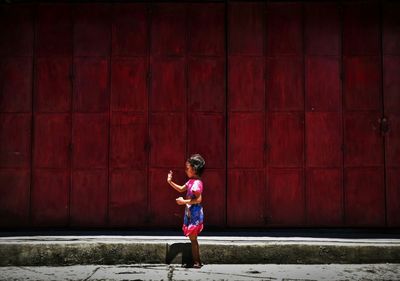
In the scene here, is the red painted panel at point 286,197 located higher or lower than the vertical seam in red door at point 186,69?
lower

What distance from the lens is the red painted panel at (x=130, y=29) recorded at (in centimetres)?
650

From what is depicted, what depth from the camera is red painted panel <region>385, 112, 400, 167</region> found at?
251 inches

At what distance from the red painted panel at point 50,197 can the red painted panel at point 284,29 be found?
12.3 feet

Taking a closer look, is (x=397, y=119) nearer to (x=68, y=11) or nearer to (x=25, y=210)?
(x=68, y=11)

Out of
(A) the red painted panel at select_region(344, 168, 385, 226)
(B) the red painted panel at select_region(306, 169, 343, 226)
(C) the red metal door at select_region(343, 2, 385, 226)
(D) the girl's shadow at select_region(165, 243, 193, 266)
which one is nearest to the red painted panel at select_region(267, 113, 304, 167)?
(B) the red painted panel at select_region(306, 169, 343, 226)

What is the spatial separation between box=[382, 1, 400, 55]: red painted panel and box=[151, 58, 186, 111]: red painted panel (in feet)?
10.3

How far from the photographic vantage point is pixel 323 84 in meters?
6.46

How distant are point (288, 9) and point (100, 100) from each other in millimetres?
3228

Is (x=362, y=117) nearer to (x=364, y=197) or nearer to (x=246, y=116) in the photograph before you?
(x=364, y=197)

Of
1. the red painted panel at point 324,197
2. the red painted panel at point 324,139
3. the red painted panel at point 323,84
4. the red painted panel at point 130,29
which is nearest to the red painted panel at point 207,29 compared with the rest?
the red painted panel at point 130,29

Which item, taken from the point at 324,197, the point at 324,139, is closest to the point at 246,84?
the point at 324,139

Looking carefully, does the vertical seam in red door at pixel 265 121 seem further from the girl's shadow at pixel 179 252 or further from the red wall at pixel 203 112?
the girl's shadow at pixel 179 252

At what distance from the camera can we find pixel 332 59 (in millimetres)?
6496

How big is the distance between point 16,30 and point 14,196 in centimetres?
254
